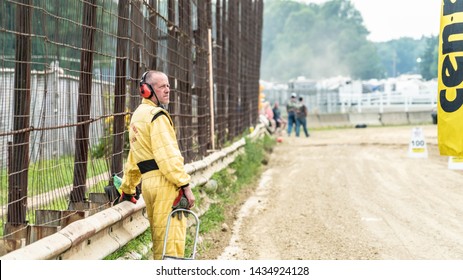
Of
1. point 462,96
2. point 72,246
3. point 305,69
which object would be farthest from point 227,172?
point 305,69

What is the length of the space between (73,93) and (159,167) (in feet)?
4.91

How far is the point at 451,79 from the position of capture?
8297 millimetres

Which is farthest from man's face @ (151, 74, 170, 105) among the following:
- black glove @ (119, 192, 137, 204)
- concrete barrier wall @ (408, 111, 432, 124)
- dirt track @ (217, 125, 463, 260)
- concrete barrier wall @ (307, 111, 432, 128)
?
concrete barrier wall @ (408, 111, 432, 124)

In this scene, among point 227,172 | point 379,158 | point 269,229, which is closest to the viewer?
point 269,229

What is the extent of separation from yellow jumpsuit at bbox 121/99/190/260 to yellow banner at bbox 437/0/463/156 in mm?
3306

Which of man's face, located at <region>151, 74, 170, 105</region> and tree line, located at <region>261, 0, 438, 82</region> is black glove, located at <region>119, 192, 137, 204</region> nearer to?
man's face, located at <region>151, 74, 170, 105</region>

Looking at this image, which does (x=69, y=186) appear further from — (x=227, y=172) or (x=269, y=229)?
(x=227, y=172)

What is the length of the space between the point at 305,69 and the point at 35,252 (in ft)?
525

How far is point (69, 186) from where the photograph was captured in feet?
24.5

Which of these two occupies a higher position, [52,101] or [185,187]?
[52,101]

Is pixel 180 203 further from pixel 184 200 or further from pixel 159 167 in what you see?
pixel 159 167

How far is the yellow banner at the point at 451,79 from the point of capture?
8.18 meters

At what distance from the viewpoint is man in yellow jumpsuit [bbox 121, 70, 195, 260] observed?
615cm

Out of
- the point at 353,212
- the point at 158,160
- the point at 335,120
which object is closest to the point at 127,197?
the point at 158,160
